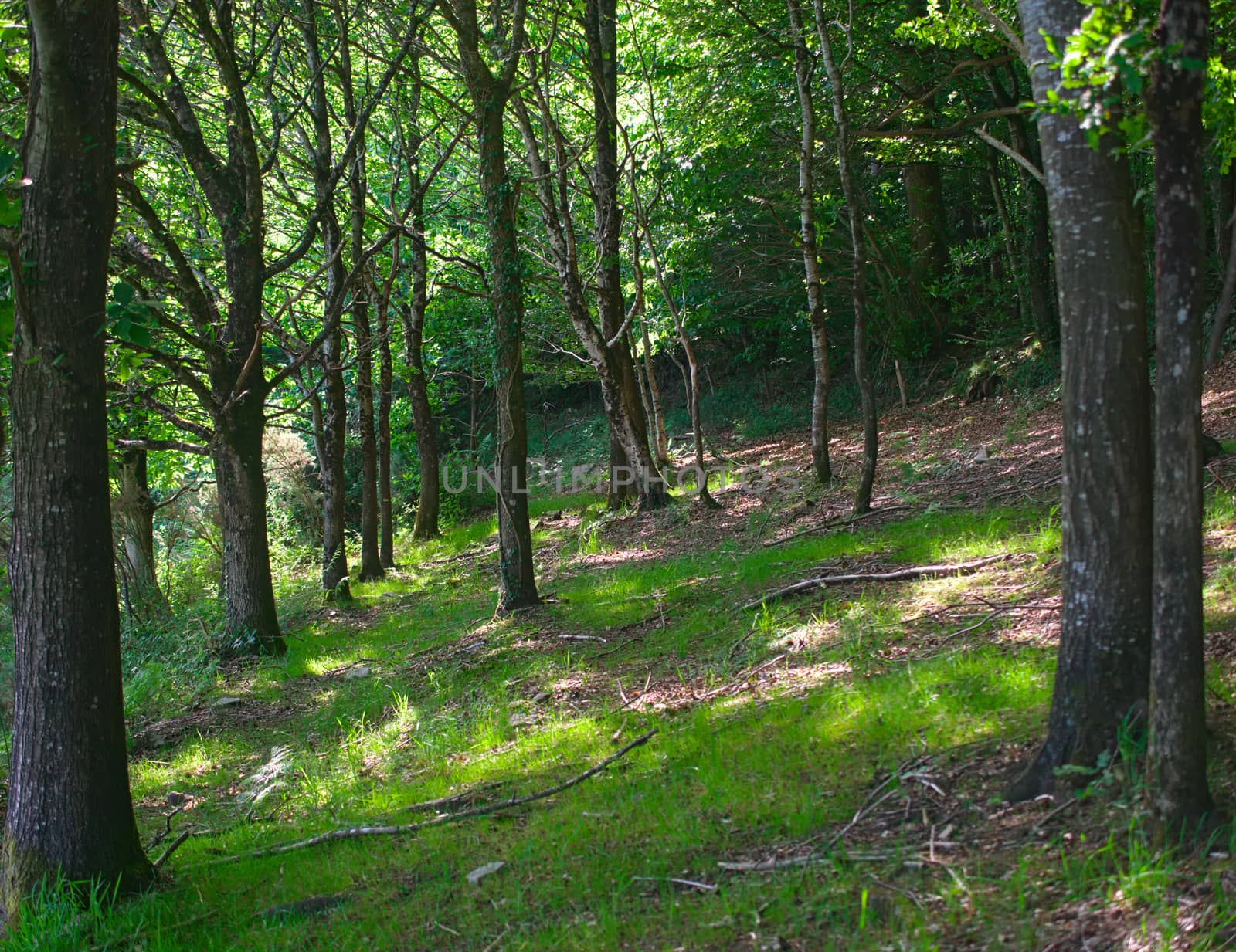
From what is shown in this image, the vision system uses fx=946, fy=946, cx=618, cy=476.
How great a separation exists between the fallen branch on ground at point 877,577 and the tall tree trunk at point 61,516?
4.98m

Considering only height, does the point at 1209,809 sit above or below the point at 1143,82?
below

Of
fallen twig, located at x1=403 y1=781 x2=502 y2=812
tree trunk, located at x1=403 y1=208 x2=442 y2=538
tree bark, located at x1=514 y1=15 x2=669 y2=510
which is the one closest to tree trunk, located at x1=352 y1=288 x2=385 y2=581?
tree trunk, located at x1=403 y1=208 x2=442 y2=538

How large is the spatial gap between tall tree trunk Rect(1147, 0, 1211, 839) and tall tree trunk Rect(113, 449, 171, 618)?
14.4 m

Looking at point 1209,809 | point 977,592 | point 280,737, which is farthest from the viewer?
point 280,737

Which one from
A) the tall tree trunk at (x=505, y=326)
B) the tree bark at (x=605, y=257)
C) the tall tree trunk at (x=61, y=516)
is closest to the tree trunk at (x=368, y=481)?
the tree bark at (x=605, y=257)

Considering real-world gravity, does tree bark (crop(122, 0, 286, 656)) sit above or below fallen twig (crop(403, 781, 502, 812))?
above

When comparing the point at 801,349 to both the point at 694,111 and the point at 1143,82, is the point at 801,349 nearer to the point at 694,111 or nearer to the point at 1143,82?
the point at 694,111

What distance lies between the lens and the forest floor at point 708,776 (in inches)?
143

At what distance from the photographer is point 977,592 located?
681 centimetres

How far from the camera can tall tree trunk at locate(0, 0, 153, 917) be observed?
481 cm

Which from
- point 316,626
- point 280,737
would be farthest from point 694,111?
point 280,737

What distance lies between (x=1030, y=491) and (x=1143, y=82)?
6643mm

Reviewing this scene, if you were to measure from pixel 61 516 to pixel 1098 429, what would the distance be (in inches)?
194

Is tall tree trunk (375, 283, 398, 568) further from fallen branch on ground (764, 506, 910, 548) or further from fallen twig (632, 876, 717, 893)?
fallen twig (632, 876, 717, 893)
